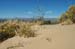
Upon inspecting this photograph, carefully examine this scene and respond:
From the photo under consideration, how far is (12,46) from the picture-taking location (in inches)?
196

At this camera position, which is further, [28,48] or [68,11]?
[68,11]

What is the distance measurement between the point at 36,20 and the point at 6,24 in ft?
22.3

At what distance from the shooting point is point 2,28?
323 inches

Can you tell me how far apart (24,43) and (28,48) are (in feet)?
1.76

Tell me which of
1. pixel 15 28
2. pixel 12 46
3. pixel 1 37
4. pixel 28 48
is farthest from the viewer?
pixel 15 28

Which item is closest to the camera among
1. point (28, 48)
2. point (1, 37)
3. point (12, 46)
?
point (28, 48)

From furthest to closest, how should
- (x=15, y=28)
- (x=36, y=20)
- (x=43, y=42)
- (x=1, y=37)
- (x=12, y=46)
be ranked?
(x=36, y=20), (x=15, y=28), (x=1, y=37), (x=43, y=42), (x=12, y=46)

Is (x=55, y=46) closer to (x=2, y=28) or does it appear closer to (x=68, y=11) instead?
(x=2, y=28)

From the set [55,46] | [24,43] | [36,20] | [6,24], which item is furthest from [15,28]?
[36,20]

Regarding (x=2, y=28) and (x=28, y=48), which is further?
(x=2, y=28)

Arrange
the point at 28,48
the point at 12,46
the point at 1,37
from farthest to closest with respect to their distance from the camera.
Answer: the point at 1,37, the point at 12,46, the point at 28,48

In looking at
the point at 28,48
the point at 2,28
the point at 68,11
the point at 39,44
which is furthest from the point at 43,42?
the point at 68,11

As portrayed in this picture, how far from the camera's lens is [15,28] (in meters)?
8.20

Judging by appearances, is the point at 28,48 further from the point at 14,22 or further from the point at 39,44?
the point at 14,22
